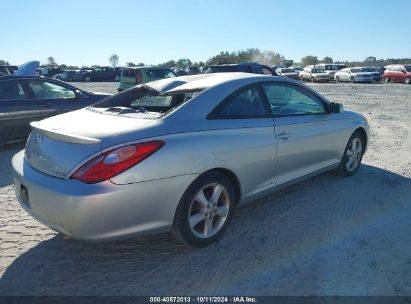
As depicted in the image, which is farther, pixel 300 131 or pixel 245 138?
pixel 300 131

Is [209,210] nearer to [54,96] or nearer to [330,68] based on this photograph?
[54,96]

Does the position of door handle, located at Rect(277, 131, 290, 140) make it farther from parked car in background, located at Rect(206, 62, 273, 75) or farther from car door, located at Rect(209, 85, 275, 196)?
parked car in background, located at Rect(206, 62, 273, 75)

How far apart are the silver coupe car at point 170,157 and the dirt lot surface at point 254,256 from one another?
1.06ft

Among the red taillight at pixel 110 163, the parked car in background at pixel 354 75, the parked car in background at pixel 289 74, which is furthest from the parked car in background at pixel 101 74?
the red taillight at pixel 110 163

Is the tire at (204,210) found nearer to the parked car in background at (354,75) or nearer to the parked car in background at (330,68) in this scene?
the parked car in background at (354,75)

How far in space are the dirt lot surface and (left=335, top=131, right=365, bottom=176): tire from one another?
0.63 meters

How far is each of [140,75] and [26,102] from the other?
877cm

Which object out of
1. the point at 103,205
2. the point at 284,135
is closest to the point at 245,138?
the point at 284,135

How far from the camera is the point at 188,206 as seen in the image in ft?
10.1

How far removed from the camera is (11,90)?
6.78 m

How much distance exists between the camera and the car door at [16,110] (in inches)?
262

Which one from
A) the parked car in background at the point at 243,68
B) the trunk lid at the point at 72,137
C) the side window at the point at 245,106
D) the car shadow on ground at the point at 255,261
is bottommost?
the car shadow on ground at the point at 255,261

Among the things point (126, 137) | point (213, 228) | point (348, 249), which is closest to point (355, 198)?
point (348, 249)

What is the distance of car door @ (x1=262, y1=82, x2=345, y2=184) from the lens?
3896mm
